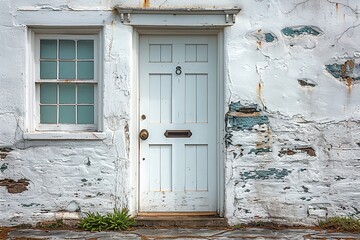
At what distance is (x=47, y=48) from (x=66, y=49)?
259mm

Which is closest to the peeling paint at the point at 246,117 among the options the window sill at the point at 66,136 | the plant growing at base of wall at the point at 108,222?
the window sill at the point at 66,136

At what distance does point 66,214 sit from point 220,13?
3.28 metres

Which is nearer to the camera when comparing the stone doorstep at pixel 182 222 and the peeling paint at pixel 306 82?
the stone doorstep at pixel 182 222

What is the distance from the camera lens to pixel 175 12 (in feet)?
21.9

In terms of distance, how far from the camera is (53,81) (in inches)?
268

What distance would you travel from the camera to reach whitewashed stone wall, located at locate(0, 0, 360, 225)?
6672 millimetres

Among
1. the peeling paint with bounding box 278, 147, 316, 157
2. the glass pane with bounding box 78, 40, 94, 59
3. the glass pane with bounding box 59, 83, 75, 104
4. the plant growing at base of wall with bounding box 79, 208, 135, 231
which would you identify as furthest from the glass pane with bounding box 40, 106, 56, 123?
the peeling paint with bounding box 278, 147, 316, 157

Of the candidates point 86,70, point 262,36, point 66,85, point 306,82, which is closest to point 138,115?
point 86,70

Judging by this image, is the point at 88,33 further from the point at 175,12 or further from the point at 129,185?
the point at 129,185

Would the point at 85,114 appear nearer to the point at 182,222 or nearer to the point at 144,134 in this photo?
the point at 144,134

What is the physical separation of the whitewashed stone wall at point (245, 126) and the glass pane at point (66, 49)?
0.32 meters

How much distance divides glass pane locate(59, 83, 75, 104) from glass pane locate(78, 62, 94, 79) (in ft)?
0.67

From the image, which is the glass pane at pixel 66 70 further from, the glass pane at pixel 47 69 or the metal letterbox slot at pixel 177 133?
the metal letterbox slot at pixel 177 133

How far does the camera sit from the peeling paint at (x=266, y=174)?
6668 mm
